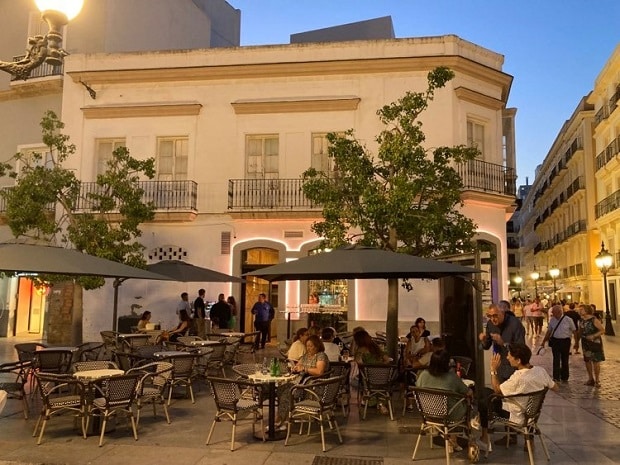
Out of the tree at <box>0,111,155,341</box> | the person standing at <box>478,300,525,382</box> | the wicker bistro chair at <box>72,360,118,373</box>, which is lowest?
the wicker bistro chair at <box>72,360,118,373</box>

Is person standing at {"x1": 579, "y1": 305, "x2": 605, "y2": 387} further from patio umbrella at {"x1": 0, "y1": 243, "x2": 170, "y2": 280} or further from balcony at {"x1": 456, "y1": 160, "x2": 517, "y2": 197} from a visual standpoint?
patio umbrella at {"x1": 0, "y1": 243, "x2": 170, "y2": 280}

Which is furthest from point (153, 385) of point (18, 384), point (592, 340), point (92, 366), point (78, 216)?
point (592, 340)

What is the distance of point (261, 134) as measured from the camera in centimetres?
1828

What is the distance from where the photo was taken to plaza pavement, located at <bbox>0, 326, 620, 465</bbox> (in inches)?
238

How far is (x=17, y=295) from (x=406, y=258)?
59.6ft

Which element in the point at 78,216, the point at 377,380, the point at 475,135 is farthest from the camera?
the point at 475,135

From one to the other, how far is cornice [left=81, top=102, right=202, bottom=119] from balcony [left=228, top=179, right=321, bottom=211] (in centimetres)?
283

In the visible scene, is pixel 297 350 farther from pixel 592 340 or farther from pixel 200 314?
pixel 200 314

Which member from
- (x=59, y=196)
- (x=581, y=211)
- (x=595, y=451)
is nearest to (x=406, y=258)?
(x=595, y=451)

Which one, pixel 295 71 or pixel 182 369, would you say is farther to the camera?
pixel 295 71

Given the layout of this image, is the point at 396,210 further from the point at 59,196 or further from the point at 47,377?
the point at 59,196

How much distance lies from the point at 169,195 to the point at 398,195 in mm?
A: 9625

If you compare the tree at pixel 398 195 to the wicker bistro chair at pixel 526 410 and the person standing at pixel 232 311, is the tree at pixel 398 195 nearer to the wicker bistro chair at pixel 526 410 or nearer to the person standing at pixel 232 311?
the wicker bistro chair at pixel 526 410

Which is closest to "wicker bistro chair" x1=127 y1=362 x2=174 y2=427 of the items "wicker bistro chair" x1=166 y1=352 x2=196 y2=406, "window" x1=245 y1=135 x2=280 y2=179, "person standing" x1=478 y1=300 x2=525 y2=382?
"wicker bistro chair" x1=166 y1=352 x2=196 y2=406
